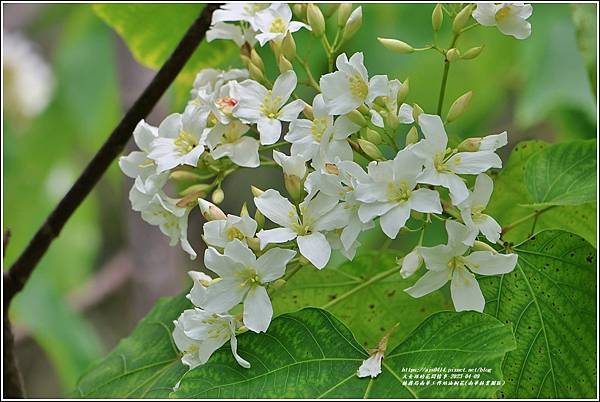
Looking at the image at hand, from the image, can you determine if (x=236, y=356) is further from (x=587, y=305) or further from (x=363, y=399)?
(x=587, y=305)

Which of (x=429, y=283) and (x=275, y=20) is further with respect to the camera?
(x=275, y=20)

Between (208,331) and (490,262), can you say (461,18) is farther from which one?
(208,331)

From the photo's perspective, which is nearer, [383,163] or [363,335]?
[383,163]

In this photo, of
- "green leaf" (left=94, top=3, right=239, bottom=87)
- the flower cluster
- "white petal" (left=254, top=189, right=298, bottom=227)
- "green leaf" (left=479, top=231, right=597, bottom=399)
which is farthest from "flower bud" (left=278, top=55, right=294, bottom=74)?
"green leaf" (left=94, top=3, right=239, bottom=87)

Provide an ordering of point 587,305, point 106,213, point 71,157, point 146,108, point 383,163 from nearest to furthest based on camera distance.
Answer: point 383,163
point 587,305
point 146,108
point 71,157
point 106,213

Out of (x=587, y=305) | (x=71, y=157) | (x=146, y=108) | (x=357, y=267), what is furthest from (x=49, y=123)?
(x=587, y=305)

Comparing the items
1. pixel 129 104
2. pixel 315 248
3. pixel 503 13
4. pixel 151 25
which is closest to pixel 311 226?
pixel 315 248
